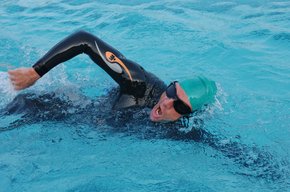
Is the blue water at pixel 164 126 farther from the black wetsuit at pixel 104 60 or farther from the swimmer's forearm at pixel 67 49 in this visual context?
the swimmer's forearm at pixel 67 49

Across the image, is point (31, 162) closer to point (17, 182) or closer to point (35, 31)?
point (17, 182)

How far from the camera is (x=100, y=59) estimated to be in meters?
3.70

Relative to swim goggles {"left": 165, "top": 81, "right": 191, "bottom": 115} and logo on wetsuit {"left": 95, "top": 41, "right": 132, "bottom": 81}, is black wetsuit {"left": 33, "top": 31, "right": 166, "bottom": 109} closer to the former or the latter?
logo on wetsuit {"left": 95, "top": 41, "right": 132, "bottom": 81}

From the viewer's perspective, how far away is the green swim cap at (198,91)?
3.54 meters

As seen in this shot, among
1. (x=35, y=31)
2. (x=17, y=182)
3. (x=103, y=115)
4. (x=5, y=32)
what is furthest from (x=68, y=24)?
(x=17, y=182)

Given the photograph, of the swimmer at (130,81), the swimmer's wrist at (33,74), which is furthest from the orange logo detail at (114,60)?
the swimmer's wrist at (33,74)

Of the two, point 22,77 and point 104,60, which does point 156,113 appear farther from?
point 22,77

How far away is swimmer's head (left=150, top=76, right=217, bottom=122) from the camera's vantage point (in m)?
3.53

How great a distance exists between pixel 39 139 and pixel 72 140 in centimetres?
32

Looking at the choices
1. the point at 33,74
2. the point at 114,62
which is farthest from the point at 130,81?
the point at 33,74

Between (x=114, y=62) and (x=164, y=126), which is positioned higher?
(x=114, y=62)

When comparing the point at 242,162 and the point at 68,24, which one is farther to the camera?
the point at 68,24

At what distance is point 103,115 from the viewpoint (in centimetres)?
389

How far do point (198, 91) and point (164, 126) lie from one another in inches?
18.5
